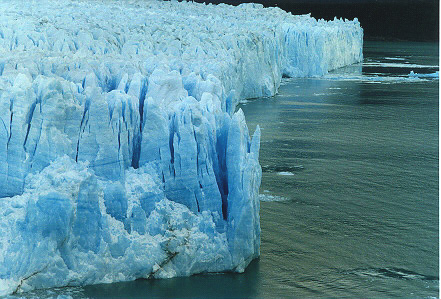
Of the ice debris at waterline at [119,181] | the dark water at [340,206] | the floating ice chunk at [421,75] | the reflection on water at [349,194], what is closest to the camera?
the ice debris at waterline at [119,181]

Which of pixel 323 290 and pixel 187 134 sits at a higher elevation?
pixel 187 134

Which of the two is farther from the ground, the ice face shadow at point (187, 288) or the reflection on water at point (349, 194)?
the ice face shadow at point (187, 288)

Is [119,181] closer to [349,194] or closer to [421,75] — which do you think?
[349,194]

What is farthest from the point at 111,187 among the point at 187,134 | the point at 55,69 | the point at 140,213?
the point at 55,69

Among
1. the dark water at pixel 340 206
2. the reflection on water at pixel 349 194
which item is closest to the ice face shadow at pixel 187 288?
the dark water at pixel 340 206

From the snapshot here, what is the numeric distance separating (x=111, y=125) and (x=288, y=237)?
86.1 inches

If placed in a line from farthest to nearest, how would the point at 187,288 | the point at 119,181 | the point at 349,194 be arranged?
the point at 349,194
the point at 119,181
the point at 187,288

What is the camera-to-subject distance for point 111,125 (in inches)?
247

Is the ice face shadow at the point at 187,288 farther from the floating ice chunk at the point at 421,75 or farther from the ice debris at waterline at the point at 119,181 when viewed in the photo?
the floating ice chunk at the point at 421,75

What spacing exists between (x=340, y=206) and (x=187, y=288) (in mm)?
3150

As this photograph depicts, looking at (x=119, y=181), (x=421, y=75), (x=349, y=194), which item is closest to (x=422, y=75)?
(x=421, y=75)

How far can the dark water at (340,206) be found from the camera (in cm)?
629

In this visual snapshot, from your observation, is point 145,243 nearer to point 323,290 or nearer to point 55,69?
point 323,290

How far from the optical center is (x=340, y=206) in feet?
28.7
